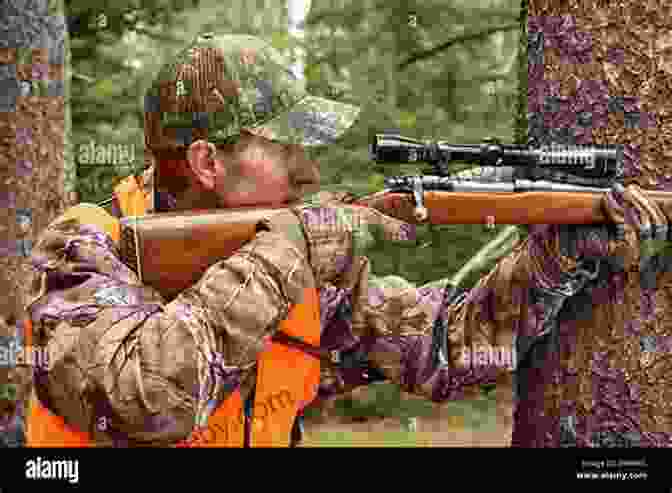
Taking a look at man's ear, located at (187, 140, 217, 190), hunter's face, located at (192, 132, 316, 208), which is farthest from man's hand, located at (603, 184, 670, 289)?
man's ear, located at (187, 140, 217, 190)

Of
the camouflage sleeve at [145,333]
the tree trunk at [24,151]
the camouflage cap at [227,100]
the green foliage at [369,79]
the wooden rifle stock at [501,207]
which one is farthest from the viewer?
the green foliage at [369,79]

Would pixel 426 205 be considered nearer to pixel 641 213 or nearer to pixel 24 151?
pixel 641 213

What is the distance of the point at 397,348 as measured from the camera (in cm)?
321

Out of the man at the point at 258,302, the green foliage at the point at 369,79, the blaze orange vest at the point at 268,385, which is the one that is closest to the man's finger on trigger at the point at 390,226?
the man at the point at 258,302

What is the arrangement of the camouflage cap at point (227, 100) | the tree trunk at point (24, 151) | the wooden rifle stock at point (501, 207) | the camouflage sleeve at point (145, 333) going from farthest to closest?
the tree trunk at point (24, 151) → the camouflage cap at point (227, 100) → the wooden rifle stock at point (501, 207) → the camouflage sleeve at point (145, 333)

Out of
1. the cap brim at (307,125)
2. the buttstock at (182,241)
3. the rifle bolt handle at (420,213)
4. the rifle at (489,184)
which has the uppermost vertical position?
the cap brim at (307,125)

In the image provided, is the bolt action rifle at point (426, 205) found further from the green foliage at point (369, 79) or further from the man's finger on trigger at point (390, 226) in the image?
the green foliage at point (369, 79)

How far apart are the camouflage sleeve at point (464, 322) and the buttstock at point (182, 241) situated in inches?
26.1

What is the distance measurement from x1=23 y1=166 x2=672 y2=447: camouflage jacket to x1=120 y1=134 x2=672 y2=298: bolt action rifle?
0.10 meters

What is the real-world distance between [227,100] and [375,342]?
3.38 feet

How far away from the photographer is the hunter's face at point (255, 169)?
9.61 feet

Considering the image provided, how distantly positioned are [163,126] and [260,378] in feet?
2.96

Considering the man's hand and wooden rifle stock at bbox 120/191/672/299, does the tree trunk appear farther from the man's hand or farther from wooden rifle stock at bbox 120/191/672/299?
the man's hand

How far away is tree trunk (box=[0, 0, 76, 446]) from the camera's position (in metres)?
5.52
